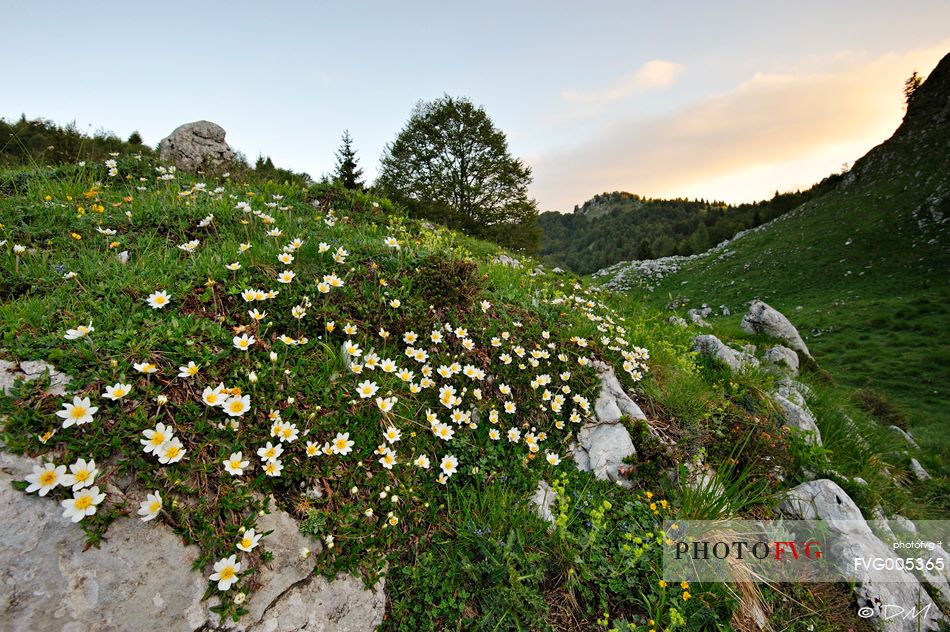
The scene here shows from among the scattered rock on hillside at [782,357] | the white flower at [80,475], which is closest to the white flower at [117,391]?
the white flower at [80,475]

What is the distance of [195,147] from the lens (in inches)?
332

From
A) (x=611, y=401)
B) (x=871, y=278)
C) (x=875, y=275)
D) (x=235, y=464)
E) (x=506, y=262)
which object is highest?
(x=506, y=262)

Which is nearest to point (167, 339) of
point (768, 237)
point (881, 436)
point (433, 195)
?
point (881, 436)

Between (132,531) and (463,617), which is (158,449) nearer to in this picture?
(132,531)

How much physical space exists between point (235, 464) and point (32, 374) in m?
1.27

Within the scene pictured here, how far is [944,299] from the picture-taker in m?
17.9

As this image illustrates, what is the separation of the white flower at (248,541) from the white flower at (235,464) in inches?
12.3

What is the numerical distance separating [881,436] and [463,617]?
24.5ft

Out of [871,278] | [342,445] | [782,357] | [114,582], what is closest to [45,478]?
[114,582]

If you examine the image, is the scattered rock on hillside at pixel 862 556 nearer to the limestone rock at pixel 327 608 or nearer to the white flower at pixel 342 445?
the limestone rock at pixel 327 608

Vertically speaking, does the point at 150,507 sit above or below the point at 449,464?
above

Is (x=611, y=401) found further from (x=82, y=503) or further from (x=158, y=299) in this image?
(x=158, y=299)

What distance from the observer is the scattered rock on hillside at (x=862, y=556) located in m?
2.75

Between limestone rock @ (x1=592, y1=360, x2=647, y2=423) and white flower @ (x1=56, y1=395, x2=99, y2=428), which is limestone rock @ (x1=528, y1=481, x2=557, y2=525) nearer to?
limestone rock @ (x1=592, y1=360, x2=647, y2=423)
